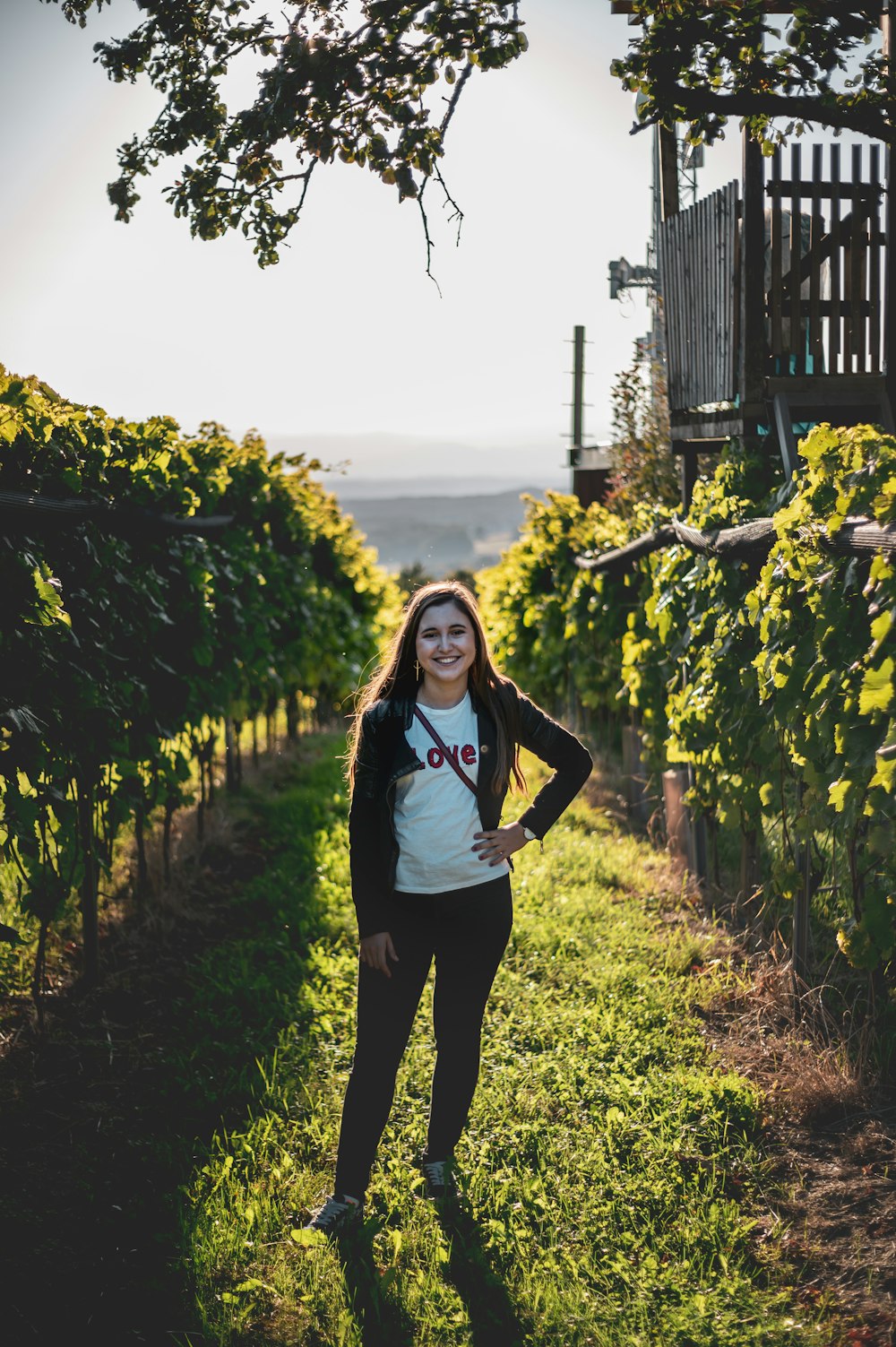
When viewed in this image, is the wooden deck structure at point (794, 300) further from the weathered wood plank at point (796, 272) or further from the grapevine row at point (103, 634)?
the grapevine row at point (103, 634)

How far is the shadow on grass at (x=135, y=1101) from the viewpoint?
2926 millimetres

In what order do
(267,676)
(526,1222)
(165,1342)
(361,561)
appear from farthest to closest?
(361,561), (267,676), (526,1222), (165,1342)

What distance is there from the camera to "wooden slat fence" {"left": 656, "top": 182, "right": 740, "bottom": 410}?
6.23 m

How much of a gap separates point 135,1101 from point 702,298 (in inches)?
198

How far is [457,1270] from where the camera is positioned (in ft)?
9.98

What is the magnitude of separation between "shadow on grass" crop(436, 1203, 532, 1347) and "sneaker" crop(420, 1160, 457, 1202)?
6 centimetres

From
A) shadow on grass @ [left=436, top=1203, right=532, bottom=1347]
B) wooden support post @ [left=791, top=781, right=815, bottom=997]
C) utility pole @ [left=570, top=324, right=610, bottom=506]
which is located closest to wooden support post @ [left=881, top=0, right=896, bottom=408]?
wooden support post @ [left=791, top=781, right=815, bottom=997]

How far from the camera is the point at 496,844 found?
3.17m

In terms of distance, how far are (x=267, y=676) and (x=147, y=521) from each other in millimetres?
2993

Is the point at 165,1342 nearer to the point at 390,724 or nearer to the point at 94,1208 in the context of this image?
the point at 94,1208

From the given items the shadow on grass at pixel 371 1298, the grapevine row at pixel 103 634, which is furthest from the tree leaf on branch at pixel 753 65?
the shadow on grass at pixel 371 1298

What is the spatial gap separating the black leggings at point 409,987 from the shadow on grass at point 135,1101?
1.78ft

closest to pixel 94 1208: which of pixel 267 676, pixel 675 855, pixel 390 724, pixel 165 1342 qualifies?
pixel 165 1342

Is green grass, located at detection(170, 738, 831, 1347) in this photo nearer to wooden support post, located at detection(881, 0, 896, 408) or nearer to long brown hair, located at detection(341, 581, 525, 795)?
long brown hair, located at detection(341, 581, 525, 795)
